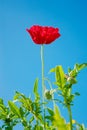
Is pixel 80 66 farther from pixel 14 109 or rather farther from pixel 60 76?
pixel 14 109

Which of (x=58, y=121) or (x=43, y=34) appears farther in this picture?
(x=43, y=34)

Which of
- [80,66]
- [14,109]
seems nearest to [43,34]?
[80,66]

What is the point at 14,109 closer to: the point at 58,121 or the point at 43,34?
the point at 58,121

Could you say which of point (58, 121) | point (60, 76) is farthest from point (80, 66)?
point (58, 121)

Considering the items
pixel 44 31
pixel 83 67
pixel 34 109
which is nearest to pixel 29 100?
pixel 34 109

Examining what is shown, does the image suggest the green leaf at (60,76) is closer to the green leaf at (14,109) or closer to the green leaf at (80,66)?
the green leaf at (80,66)

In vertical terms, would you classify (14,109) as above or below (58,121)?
above

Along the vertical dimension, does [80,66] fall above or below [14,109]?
above

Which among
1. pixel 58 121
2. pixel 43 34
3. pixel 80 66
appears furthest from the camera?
pixel 43 34

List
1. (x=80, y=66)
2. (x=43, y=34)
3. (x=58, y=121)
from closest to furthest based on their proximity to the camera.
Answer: (x=58, y=121) → (x=80, y=66) → (x=43, y=34)

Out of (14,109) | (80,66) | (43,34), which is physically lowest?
(14,109)
